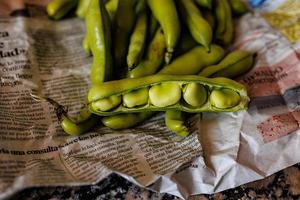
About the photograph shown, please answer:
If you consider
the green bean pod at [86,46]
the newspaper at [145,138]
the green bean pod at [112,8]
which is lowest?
the newspaper at [145,138]

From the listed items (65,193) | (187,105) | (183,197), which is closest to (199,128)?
(187,105)

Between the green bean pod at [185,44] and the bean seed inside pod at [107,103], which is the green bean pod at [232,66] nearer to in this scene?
the green bean pod at [185,44]

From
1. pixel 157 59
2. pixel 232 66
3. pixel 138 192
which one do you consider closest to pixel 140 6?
pixel 157 59

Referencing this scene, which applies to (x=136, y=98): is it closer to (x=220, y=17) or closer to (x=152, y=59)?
(x=152, y=59)

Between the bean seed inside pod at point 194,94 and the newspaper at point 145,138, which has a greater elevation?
the bean seed inside pod at point 194,94

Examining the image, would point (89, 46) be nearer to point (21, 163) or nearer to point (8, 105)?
point (8, 105)

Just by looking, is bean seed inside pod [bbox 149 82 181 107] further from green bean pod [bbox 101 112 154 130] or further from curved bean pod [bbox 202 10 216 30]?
curved bean pod [bbox 202 10 216 30]

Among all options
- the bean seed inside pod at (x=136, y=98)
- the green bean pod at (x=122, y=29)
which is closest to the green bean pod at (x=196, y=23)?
the green bean pod at (x=122, y=29)
